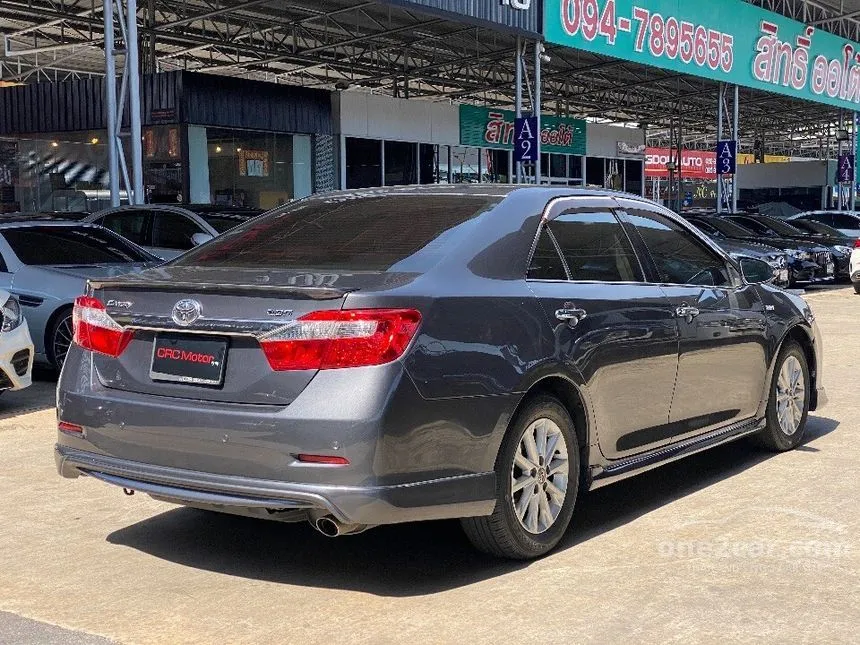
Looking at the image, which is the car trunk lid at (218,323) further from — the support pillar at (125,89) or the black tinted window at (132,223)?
the support pillar at (125,89)

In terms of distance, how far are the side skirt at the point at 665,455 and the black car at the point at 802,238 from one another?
17.0m

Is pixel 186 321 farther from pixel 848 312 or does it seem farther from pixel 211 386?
pixel 848 312

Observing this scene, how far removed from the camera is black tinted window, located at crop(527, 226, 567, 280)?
16.1 feet

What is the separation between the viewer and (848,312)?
17.4 m

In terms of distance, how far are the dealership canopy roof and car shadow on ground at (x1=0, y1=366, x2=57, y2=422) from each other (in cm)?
915

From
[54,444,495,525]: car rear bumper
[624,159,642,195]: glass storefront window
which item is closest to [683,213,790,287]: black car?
[54,444,495,525]: car rear bumper

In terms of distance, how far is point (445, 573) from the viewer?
4.62 meters

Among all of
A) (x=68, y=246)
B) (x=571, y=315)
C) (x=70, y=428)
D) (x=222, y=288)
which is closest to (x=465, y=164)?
(x=68, y=246)

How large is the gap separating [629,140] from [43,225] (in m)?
33.5

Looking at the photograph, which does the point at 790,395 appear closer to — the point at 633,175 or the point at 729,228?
the point at 729,228

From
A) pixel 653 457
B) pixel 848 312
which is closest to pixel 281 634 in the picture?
pixel 653 457

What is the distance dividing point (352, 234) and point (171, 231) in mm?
9306

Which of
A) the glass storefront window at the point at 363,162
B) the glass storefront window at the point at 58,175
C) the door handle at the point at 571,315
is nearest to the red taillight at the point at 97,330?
the door handle at the point at 571,315

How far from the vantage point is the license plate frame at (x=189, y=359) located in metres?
4.27
